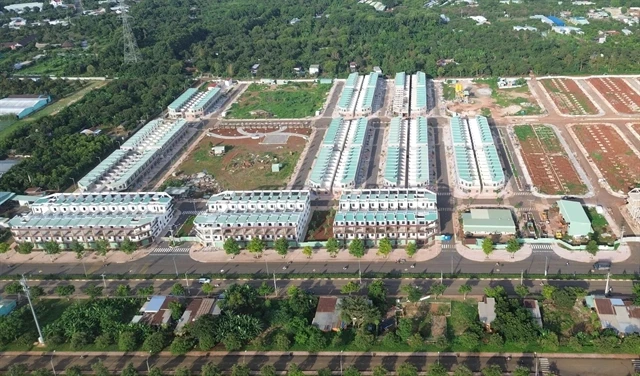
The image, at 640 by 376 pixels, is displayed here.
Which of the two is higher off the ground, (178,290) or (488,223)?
(178,290)

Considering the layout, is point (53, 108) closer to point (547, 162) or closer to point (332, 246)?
point (332, 246)

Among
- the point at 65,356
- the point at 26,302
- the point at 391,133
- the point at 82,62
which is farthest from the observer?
the point at 82,62

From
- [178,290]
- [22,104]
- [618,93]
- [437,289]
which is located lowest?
[618,93]

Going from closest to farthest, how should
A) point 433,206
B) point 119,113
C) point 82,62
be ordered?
point 433,206 < point 119,113 < point 82,62

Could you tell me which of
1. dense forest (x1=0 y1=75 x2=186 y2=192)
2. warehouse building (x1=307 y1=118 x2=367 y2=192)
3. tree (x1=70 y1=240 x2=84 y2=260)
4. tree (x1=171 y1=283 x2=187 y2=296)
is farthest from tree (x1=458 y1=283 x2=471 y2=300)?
dense forest (x1=0 y1=75 x2=186 y2=192)

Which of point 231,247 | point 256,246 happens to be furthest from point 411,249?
point 231,247

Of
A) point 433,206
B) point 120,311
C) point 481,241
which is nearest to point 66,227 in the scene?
point 120,311

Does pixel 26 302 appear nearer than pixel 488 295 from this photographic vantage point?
No

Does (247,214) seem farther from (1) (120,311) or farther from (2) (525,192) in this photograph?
(2) (525,192)
